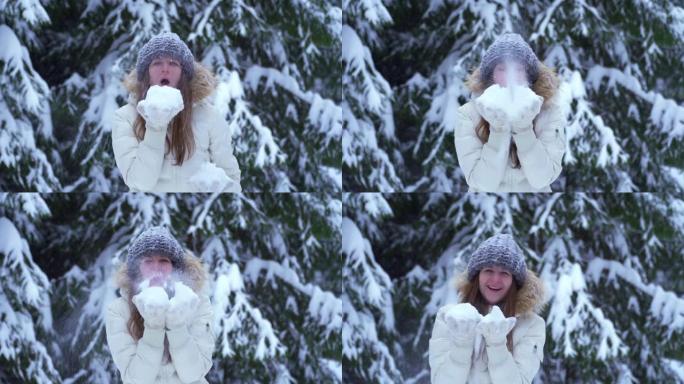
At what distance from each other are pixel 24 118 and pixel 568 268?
1665mm

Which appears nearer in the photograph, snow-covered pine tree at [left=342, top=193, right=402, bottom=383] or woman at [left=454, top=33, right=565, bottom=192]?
woman at [left=454, top=33, right=565, bottom=192]

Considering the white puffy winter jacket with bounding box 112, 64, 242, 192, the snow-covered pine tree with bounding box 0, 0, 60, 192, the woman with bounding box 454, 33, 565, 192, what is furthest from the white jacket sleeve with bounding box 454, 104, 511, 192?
the snow-covered pine tree with bounding box 0, 0, 60, 192

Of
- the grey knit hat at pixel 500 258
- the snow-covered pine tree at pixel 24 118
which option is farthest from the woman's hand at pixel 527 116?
the snow-covered pine tree at pixel 24 118

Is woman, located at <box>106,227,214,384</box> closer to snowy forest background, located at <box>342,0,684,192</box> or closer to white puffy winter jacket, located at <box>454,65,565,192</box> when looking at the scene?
snowy forest background, located at <box>342,0,684,192</box>

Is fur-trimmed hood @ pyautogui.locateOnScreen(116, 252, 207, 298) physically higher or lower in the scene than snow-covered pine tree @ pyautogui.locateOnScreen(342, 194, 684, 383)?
lower

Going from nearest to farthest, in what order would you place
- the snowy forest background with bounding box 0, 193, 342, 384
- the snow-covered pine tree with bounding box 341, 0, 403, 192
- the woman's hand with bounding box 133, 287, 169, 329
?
the woman's hand with bounding box 133, 287, 169, 329 < the snowy forest background with bounding box 0, 193, 342, 384 < the snow-covered pine tree with bounding box 341, 0, 403, 192

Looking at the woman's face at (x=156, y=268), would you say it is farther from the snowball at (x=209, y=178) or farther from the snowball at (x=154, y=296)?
the snowball at (x=209, y=178)

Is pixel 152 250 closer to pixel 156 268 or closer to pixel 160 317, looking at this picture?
pixel 156 268

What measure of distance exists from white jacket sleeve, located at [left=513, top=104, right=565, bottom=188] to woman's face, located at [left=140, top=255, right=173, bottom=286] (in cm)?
97

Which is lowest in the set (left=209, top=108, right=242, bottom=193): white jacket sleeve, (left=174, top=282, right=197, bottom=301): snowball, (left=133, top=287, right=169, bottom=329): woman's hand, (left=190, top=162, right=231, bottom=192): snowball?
(left=133, top=287, right=169, bottom=329): woman's hand

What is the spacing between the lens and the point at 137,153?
3.11 meters

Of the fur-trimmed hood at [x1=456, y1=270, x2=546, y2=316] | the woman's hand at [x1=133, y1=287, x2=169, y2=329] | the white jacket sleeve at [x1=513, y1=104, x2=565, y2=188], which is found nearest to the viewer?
the woman's hand at [x1=133, y1=287, x2=169, y2=329]

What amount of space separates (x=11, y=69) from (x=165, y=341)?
3.28ft

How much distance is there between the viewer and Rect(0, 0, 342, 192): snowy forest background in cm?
349
